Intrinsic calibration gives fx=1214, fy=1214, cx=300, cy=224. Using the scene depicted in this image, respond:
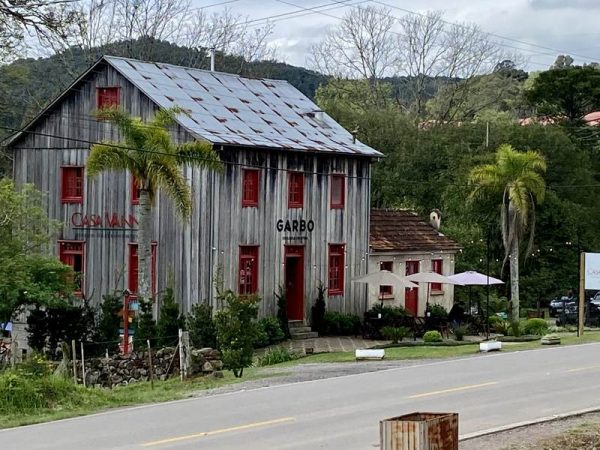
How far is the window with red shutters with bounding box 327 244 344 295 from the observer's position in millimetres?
42450

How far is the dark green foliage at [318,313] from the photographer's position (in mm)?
41281

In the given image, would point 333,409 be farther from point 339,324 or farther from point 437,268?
point 437,268

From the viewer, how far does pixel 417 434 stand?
10.7 meters

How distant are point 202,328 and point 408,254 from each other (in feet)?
38.7

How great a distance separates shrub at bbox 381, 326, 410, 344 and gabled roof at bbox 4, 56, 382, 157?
21.2ft

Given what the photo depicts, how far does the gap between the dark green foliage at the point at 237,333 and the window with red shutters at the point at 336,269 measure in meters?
14.2

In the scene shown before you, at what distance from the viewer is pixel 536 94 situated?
7075 cm

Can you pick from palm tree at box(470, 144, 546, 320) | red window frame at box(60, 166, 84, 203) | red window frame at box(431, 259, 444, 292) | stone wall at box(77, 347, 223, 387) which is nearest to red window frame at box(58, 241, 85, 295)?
red window frame at box(60, 166, 84, 203)

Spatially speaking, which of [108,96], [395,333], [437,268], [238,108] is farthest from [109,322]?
[437,268]

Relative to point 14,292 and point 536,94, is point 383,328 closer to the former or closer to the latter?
point 14,292

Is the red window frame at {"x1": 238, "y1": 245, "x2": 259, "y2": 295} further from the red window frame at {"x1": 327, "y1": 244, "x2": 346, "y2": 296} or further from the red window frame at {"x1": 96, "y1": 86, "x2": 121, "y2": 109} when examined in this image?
the red window frame at {"x1": 96, "y1": 86, "x2": 121, "y2": 109}

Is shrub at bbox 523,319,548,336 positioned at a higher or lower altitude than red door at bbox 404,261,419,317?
lower

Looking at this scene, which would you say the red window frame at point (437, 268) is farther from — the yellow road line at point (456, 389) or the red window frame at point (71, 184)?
the yellow road line at point (456, 389)

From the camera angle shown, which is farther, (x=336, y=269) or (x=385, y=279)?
(x=336, y=269)
